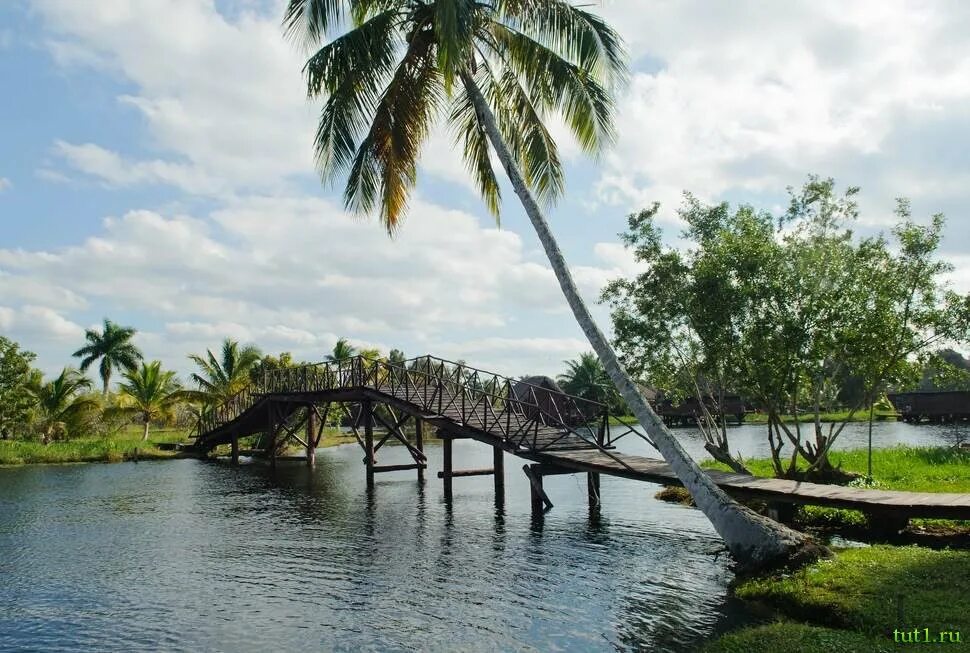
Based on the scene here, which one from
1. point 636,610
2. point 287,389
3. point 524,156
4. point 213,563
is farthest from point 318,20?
point 287,389

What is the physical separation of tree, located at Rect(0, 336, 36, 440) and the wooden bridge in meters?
10.5

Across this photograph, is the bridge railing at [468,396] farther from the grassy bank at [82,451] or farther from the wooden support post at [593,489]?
the grassy bank at [82,451]

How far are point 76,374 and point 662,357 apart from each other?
37.4m

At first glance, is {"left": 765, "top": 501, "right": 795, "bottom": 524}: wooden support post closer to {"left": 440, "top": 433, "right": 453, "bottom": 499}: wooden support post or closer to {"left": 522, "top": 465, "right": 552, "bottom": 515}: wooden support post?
{"left": 522, "top": 465, "right": 552, "bottom": 515}: wooden support post

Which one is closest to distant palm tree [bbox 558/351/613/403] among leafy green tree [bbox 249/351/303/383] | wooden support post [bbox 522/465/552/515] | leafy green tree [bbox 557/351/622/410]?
leafy green tree [bbox 557/351/622/410]

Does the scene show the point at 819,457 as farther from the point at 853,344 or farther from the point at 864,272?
the point at 864,272

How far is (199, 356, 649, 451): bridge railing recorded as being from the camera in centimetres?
2062

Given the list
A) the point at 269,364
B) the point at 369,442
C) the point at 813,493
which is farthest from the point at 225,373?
the point at 813,493

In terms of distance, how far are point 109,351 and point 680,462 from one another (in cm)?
5529

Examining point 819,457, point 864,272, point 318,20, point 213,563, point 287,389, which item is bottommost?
point 213,563

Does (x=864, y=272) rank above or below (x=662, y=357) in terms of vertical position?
above

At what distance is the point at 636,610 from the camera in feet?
35.7

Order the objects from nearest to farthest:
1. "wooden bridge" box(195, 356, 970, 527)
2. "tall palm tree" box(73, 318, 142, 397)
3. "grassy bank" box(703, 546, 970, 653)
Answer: "grassy bank" box(703, 546, 970, 653) < "wooden bridge" box(195, 356, 970, 527) < "tall palm tree" box(73, 318, 142, 397)

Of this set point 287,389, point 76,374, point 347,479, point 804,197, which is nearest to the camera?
point 804,197
